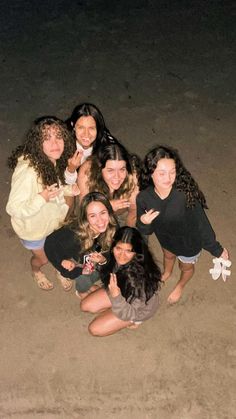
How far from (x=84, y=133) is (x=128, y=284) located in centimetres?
146

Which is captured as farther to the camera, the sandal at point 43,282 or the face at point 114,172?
the sandal at point 43,282

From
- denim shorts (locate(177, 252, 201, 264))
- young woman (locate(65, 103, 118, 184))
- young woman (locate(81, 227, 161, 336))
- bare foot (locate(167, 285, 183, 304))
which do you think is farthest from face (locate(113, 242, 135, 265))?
bare foot (locate(167, 285, 183, 304))

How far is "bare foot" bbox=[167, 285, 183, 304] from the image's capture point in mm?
4586

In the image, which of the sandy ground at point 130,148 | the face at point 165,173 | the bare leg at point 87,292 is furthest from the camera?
the bare leg at point 87,292

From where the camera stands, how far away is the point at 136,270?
3.97m

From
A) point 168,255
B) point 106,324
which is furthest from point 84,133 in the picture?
point 106,324

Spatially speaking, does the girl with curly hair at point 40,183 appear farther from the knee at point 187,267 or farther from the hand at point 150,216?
the knee at point 187,267

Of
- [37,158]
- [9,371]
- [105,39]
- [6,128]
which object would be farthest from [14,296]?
[105,39]

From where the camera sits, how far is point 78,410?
13.2ft

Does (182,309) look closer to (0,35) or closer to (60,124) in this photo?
(60,124)

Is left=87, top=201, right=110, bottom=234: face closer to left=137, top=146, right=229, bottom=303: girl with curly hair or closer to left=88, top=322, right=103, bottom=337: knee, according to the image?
left=137, top=146, right=229, bottom=303: girl with curly hair

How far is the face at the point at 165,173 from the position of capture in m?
3.74

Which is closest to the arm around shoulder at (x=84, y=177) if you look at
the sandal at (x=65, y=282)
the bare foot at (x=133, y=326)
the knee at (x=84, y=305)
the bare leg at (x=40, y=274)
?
the bare leg at (x=40, y=274)

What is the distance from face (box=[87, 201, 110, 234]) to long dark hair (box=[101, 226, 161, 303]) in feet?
0.46
